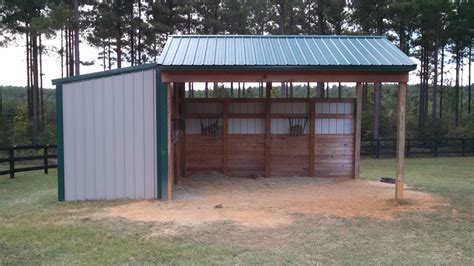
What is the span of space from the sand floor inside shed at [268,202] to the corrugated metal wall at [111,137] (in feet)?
2.28

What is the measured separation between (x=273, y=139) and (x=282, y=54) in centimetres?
270

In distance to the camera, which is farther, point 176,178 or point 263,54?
point 176,178

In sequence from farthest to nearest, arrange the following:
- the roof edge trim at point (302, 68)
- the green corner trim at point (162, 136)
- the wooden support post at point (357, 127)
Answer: the wooden support post at point (357, 127)
the green corner trim at point (162, 136)
the roof edge trim at point (302, 68)

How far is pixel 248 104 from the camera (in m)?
10.7

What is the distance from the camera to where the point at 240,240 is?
17.6 feet

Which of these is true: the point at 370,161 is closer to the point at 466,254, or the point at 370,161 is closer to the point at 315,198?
the point at 315,198

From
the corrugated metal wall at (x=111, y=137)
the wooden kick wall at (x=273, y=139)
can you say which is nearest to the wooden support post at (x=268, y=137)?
the wooden kick wall at (x=273, y=139)

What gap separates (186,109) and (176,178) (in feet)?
6.05

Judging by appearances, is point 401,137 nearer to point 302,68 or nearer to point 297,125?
point 302,68

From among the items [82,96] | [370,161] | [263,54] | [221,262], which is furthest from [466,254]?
[370,161]

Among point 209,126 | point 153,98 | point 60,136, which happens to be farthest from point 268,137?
point 60,136

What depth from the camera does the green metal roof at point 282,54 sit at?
773cm

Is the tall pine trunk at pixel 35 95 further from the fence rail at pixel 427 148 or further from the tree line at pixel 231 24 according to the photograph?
the fence rail at pixel 427 148

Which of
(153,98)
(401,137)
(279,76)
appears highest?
(279,76)
